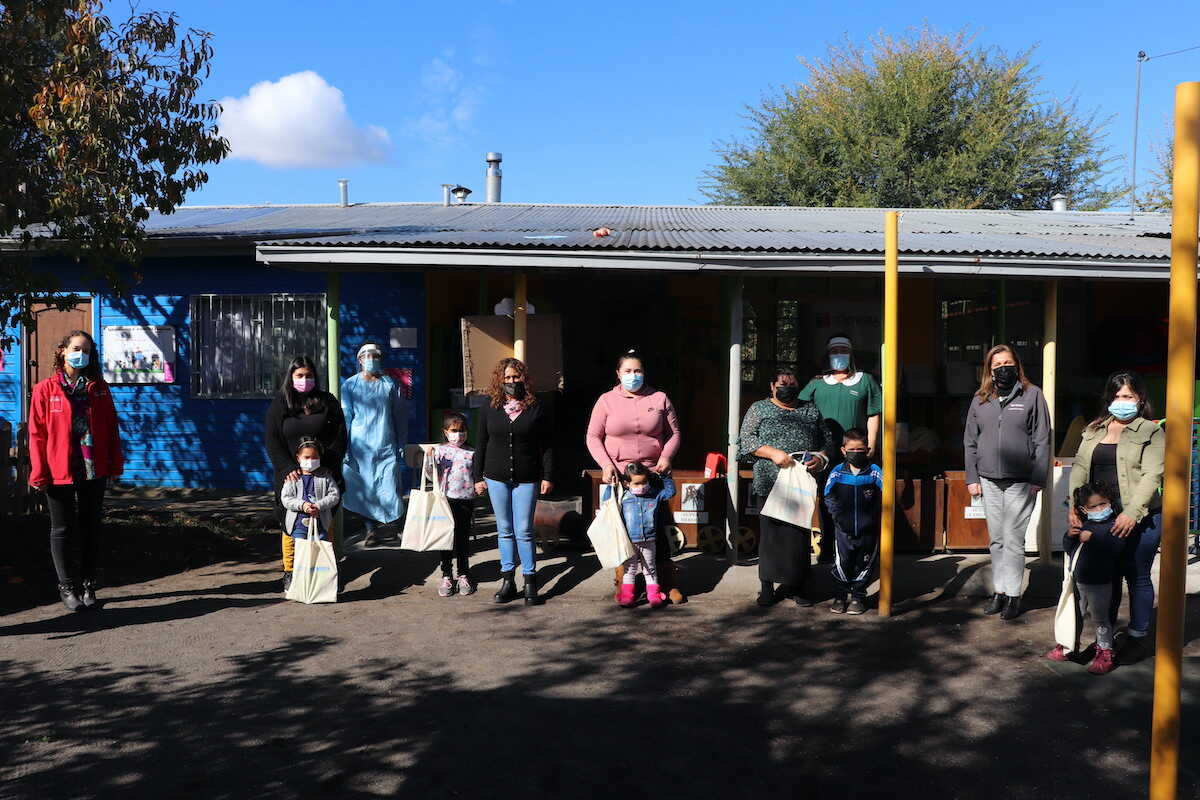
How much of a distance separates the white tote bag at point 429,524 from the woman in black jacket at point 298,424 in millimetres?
557

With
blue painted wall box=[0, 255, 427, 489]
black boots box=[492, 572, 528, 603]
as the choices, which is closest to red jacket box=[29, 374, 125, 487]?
black boots box=[492, 572, 528, 603]

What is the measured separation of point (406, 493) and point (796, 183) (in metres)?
21.9

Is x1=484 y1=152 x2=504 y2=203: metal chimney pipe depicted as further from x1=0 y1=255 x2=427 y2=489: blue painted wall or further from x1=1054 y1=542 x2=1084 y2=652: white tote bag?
x1=1054 y1=542 x2=1084 y2=652: white tote bag

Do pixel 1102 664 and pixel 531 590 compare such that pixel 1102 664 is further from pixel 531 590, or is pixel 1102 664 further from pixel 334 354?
pixel 334 354

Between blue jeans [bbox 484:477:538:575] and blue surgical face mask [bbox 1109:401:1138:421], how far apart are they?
11.7 ft

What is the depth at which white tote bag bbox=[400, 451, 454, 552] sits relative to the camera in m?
6.61

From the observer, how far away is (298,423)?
21.7 ft

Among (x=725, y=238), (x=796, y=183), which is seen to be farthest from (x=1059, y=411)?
(x=796, y=183)

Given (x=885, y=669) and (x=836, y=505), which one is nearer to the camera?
(x=885, y=669)

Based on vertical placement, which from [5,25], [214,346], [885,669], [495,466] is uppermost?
[5,25]

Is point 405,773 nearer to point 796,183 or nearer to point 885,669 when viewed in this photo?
point 885,669

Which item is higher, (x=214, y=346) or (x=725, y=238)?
(x=725, y=238)

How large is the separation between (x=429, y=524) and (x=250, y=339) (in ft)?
19.1

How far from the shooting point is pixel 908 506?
309 inches
